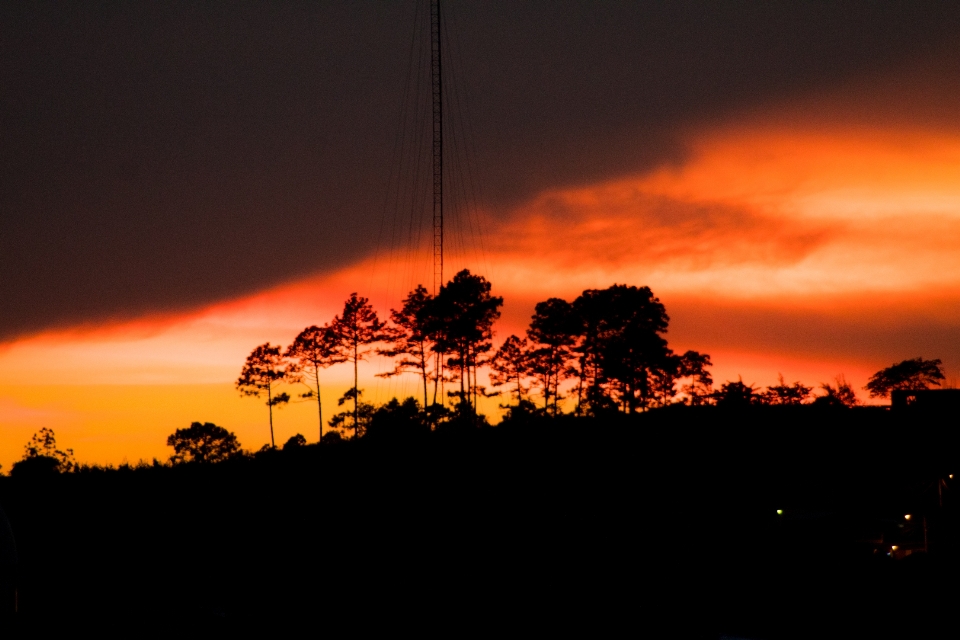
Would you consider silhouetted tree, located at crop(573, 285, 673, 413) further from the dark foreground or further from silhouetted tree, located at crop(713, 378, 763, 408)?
the dark foreground

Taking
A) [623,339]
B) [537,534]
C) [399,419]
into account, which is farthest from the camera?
[623,339]

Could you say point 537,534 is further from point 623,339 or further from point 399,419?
point 623,339

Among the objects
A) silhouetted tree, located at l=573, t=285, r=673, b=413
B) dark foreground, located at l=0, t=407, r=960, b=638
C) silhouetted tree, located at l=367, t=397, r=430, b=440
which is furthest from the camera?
silhouetted tree, located at l=573, t=285, r=673, b=413

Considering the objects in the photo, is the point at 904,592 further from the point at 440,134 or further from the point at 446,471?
the point at 440,134

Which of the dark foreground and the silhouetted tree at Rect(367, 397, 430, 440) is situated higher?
the silhouetted tree at Rect(367, 397, 430, 440)

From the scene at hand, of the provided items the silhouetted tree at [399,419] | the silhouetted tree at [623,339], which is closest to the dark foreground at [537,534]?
the silhouetted tree at [399,419]

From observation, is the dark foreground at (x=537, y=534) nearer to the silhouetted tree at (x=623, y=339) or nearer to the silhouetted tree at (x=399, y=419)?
the silhouetted tree at (x=399, y=419)

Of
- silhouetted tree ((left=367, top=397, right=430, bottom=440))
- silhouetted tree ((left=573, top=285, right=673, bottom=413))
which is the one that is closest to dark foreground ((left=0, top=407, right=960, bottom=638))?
silhouetted tree ((left=367, top=397, right=430, bottom=440))

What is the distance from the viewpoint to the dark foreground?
63.4ft

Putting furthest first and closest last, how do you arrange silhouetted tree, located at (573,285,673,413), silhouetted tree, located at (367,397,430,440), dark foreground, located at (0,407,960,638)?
silhouetted tree, located at (573,285,673,413)
silhouetted tree, located at (367,397,430,440)
dark foreground, located at (0,407,960,638)

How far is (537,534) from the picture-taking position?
24250 millimetres

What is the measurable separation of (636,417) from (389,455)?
1490 centimetres

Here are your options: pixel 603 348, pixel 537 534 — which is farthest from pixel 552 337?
pixel 537 534

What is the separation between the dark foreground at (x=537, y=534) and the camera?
63.4ft
